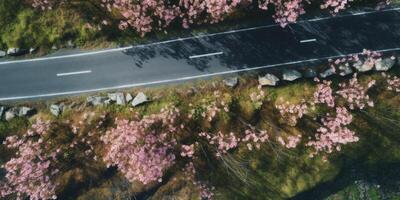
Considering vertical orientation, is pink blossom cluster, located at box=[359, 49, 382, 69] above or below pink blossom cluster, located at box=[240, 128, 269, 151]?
above

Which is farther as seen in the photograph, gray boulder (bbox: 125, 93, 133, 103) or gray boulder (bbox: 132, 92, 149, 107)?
gray boulder (bbox: 125, 93, 133, 103)

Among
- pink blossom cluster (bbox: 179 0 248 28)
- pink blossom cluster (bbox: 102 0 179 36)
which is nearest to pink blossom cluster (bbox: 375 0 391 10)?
pink blossom cluster (bbox: 179 0 248 28)

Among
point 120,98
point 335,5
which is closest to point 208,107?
point 120,98

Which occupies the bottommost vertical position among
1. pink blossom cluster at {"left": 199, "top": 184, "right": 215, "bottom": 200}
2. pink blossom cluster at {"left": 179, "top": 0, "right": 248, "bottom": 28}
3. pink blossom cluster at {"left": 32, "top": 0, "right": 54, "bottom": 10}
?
pink blossom cluster at {"left": 199, "top": 184, "right": 215, "bottom": 200}

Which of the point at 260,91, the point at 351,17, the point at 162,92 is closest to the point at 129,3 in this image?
the point at 162,92

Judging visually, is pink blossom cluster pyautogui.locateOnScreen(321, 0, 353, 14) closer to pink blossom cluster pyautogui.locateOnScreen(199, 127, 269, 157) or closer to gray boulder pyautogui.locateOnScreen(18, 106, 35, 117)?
pink blossom cluster pyautogui.locateOnScreen(199, 127, 269, 157)

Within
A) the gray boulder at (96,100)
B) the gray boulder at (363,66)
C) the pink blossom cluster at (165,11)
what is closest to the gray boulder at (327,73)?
the gray boulder at (363,66)
